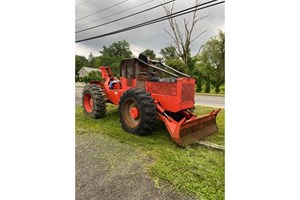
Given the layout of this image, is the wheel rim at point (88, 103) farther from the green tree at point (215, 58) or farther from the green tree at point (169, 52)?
the green tree at point (215, 58)

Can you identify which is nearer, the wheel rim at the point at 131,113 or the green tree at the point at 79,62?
the green tree at the point at 79,62

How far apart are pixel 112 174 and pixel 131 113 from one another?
0.82m

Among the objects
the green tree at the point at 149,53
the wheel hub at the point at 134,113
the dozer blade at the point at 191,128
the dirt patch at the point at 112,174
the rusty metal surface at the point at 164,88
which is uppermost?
the green tree at the point at 149,53

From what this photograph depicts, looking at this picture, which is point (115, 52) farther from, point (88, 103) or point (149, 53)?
point (88, 103)

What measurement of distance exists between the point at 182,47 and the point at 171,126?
779 millimetres

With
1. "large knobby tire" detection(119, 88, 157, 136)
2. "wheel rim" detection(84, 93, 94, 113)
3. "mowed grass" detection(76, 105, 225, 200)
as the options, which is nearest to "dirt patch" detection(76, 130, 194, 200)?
"mowed grass" detection(76, 105, 225, 200)

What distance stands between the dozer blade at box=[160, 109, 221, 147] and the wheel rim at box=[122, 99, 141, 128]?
0.27 meters

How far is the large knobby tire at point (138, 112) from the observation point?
1.83 metres

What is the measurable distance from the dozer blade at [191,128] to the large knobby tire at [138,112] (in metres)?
0.12

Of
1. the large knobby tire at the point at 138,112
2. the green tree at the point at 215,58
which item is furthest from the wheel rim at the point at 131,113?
the green tree at the point at 215,58
